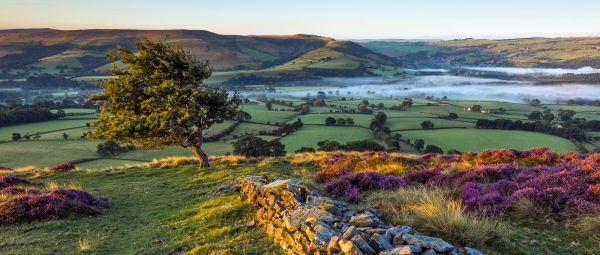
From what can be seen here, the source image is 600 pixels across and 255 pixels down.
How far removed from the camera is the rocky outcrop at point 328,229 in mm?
7617

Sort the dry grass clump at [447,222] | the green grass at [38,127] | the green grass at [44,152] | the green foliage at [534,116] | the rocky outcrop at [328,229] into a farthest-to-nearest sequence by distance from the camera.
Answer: the green foliage at [534,116]
the green grass at [38,127]
the green grass at [44,152]
the dry grass clump at [447,222]
the rocky outcrop at [328,229]

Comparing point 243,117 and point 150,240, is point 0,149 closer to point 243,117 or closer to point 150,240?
point 243,117

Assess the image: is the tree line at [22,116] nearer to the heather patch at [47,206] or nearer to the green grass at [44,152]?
the green grass at [44,152]

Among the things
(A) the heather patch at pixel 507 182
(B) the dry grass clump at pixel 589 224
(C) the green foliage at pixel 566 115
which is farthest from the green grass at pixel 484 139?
(B) the dry grass clump at pixel 589 224

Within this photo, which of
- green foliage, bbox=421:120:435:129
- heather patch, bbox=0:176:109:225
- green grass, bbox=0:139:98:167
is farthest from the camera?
green foliage, bbox=421:120:435:129

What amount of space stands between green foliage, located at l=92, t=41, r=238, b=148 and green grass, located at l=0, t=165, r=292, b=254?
5.54m

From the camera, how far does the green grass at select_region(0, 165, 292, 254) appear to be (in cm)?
1128

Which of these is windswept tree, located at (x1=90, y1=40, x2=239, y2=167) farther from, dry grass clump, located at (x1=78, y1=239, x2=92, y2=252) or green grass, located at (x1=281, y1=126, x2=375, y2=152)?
green grass, located at (x1=281, y1=126, x2=375, y2=152)

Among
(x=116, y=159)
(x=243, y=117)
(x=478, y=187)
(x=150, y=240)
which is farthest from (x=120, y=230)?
(x=243, y=117)

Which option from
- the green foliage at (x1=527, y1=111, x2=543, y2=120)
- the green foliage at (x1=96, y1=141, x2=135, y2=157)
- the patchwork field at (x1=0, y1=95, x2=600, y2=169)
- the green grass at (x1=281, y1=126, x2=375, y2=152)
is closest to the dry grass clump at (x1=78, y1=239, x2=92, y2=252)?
the patchwork field at (x1=0, y1=95, x2=600, y2=169)

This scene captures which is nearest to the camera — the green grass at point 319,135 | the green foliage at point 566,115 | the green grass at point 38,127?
the green grass at point 319,135

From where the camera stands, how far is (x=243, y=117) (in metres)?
105

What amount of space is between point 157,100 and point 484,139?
75.9 meters

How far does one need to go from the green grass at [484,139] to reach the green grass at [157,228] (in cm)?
6481
